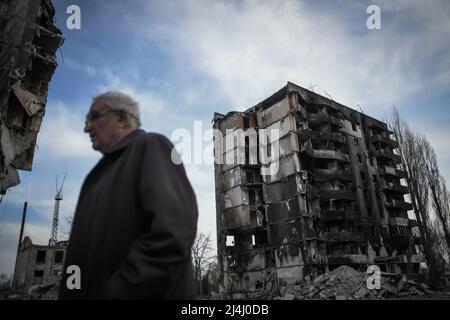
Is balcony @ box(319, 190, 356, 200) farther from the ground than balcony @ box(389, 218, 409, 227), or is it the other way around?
balcony @ box(319, 190, 356, 200)

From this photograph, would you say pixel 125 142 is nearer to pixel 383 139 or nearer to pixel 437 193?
pixel 437 193

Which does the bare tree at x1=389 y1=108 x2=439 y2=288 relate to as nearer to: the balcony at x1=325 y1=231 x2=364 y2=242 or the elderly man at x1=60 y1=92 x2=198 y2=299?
the balcony at x1=325 y1=231 x2=364 y2=242

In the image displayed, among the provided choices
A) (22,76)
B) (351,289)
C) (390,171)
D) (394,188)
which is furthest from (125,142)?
(390,171)

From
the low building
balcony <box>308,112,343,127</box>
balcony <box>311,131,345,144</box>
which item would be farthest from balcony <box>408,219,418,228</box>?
the low building

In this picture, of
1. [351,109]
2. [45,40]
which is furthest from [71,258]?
[351,109]

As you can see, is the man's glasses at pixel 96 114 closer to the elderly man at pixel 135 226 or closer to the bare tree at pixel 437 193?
the elderly man at pixel 135 226

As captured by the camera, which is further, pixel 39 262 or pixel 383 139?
pixel 383 139

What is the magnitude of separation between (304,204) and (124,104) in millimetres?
33312

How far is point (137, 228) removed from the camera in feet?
5.31

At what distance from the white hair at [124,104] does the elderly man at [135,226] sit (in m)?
0.13

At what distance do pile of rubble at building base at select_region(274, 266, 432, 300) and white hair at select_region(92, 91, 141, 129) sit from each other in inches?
821

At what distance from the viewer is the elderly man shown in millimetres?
1388

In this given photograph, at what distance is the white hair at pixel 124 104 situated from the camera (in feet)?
6.89

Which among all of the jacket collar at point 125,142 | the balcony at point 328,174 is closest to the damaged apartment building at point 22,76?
the jacket collar at point 125,142
